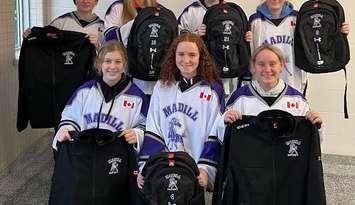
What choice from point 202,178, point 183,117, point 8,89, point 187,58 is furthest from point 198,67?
point 8,89

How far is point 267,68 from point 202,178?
732 millimetres

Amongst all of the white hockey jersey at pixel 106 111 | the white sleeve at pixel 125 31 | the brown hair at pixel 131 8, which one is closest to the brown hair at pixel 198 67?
the white hockey jersey at pixel 106 111

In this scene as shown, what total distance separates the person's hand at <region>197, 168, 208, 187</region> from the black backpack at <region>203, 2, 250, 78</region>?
101 cm

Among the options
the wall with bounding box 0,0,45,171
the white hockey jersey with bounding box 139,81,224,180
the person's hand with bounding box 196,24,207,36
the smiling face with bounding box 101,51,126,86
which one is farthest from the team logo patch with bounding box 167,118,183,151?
the wall with bounding box 0,0,45,171

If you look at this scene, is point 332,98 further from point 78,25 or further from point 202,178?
point 202,178

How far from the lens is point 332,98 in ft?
16.2

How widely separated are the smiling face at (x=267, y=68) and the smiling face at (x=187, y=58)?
357 mm

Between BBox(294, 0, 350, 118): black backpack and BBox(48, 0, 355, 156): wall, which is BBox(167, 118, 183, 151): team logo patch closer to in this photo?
BBox(294, 0, 350, 118): black backpack

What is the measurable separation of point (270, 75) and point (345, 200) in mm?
1498

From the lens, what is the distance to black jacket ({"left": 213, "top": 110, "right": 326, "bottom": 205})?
8.84 ft

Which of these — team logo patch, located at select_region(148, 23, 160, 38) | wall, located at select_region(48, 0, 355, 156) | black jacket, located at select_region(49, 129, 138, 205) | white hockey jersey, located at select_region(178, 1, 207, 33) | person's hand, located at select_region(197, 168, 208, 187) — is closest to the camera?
person's hand, located at select_region(197, 168, 208, 187)

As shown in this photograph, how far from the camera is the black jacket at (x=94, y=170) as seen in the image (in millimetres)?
2768

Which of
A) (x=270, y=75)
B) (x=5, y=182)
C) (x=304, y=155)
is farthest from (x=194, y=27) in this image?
(x=5, y=182)

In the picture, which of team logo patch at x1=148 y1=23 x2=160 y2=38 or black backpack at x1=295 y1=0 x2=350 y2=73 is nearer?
team logo patch at x1=148 y1=23 x2=160 y2=38
